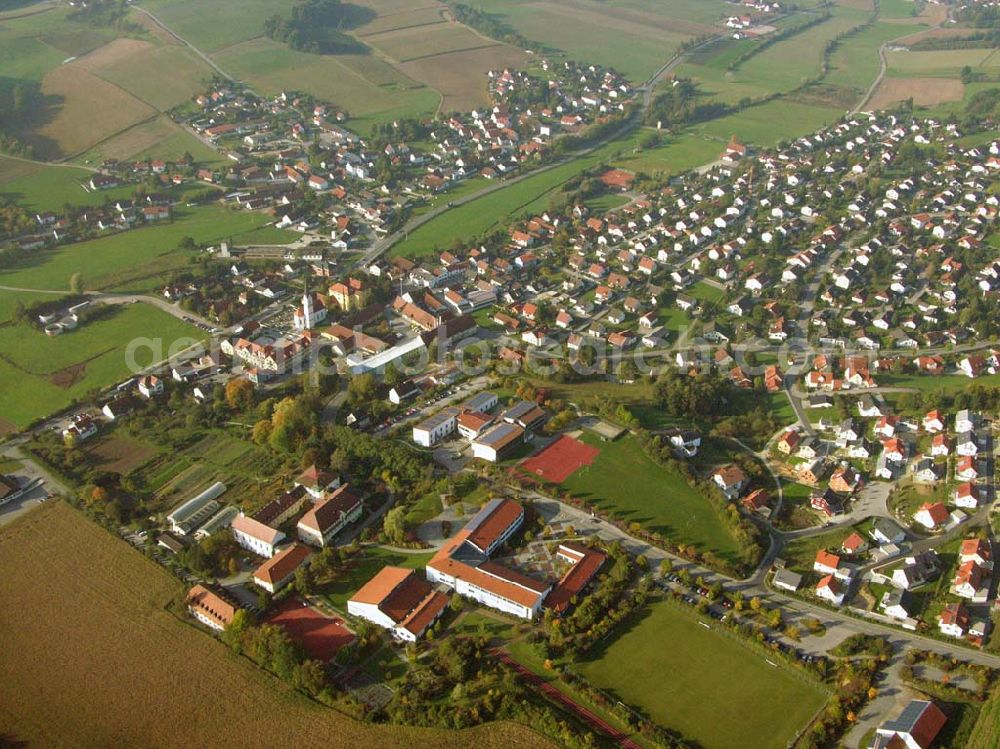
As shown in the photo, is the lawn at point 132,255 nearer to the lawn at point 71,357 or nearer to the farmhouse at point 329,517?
the lawn at point 71,357

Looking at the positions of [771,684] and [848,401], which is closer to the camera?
[771,684]

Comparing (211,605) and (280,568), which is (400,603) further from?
(211,605)

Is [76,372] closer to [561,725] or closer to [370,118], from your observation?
[561,725]

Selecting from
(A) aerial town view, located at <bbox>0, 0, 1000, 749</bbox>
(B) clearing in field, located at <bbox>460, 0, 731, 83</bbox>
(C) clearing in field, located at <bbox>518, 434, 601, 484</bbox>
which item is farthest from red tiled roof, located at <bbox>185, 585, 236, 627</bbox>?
(B) clearing in field, located at <bbox>460, 0, 731, 83</bbox>

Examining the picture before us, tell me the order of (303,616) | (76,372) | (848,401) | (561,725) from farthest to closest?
(76,372)
(848,401)
(303,616)
(561,725)

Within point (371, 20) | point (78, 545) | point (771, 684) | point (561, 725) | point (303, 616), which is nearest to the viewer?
point (561, 725)

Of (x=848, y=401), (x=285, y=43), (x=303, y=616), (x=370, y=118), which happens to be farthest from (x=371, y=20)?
(x=303, y=616)
